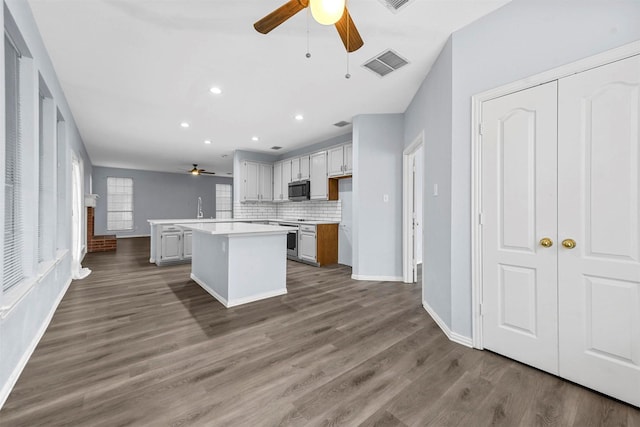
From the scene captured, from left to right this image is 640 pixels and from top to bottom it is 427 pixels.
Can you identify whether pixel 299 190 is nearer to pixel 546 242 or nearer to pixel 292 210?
pixel 292 210

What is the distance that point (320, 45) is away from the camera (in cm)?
249

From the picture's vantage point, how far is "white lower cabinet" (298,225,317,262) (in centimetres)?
537

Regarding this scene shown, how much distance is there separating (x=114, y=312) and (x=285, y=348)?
6.91 feet

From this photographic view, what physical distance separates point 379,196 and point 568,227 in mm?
2556

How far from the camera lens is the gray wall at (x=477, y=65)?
1.68 meters

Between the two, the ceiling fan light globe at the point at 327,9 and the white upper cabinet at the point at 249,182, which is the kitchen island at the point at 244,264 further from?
the white upper cabinet at the point at 249,182

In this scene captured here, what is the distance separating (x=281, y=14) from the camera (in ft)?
5.24

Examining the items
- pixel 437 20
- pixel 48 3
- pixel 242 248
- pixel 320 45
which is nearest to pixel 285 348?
pixel 242 248

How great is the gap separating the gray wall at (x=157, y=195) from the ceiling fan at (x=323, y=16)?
11.0 m

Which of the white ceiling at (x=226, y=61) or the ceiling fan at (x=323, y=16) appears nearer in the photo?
the ceiling fan at (x=323, y=16)

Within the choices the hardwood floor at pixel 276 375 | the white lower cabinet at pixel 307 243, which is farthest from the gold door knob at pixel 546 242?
the white lower cabinet at pixel 307 243

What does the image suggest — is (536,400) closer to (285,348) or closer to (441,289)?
(441,289)

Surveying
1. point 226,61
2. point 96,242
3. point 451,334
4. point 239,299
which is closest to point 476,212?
point 451,334

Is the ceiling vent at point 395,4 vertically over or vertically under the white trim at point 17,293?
over
